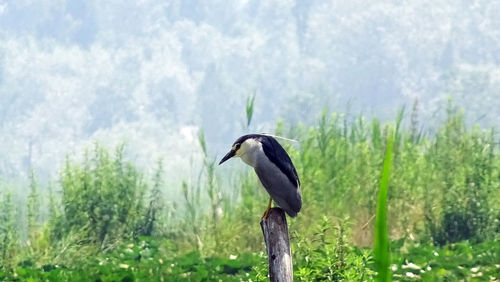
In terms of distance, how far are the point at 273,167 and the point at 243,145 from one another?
0.61 feet

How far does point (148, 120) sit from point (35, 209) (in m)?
21.6

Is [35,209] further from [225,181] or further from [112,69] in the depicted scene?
[112,69]

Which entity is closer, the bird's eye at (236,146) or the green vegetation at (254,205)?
the bird's eye at (236,146)

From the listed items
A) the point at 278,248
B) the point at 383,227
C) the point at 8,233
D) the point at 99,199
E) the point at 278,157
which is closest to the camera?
the point at 383,227

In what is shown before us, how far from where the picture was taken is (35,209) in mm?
7828

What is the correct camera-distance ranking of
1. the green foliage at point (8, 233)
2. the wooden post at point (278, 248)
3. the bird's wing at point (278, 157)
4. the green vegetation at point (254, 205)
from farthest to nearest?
the green vegetation at point (254, 205) → the green foliage at point (8, 233) → the bird's wing at point (278, 157) → the wooden post at point (278, 248)

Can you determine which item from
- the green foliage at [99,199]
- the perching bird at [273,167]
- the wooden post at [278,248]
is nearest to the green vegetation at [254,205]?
the green foliage at [99,199]

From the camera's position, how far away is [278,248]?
11.8ft

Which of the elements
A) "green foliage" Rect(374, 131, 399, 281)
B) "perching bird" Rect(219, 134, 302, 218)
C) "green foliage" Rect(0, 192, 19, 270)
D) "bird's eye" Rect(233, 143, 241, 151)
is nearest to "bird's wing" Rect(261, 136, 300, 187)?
"perching bird" Rect(219, 134, 302, 218)

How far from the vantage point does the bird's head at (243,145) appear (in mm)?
3812

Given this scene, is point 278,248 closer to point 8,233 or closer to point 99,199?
point 8,233

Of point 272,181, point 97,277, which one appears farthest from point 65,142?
point 272,181

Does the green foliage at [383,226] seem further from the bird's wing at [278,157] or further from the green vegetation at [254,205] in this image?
the green vegetation at [254,205]

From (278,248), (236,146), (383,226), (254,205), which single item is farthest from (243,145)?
(254,205)
